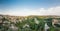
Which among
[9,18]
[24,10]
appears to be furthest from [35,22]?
[9,18]

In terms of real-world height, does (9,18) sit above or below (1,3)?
below

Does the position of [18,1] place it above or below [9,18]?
above

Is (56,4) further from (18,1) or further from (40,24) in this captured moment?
(18,1)

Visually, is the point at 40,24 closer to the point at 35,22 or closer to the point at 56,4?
the point at 35,22

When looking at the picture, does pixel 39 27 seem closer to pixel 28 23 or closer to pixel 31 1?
pixel 28 23

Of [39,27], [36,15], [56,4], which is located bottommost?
[39,27]

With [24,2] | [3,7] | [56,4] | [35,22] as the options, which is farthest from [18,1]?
[56,4]

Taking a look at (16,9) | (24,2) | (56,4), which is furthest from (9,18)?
(56,4)
